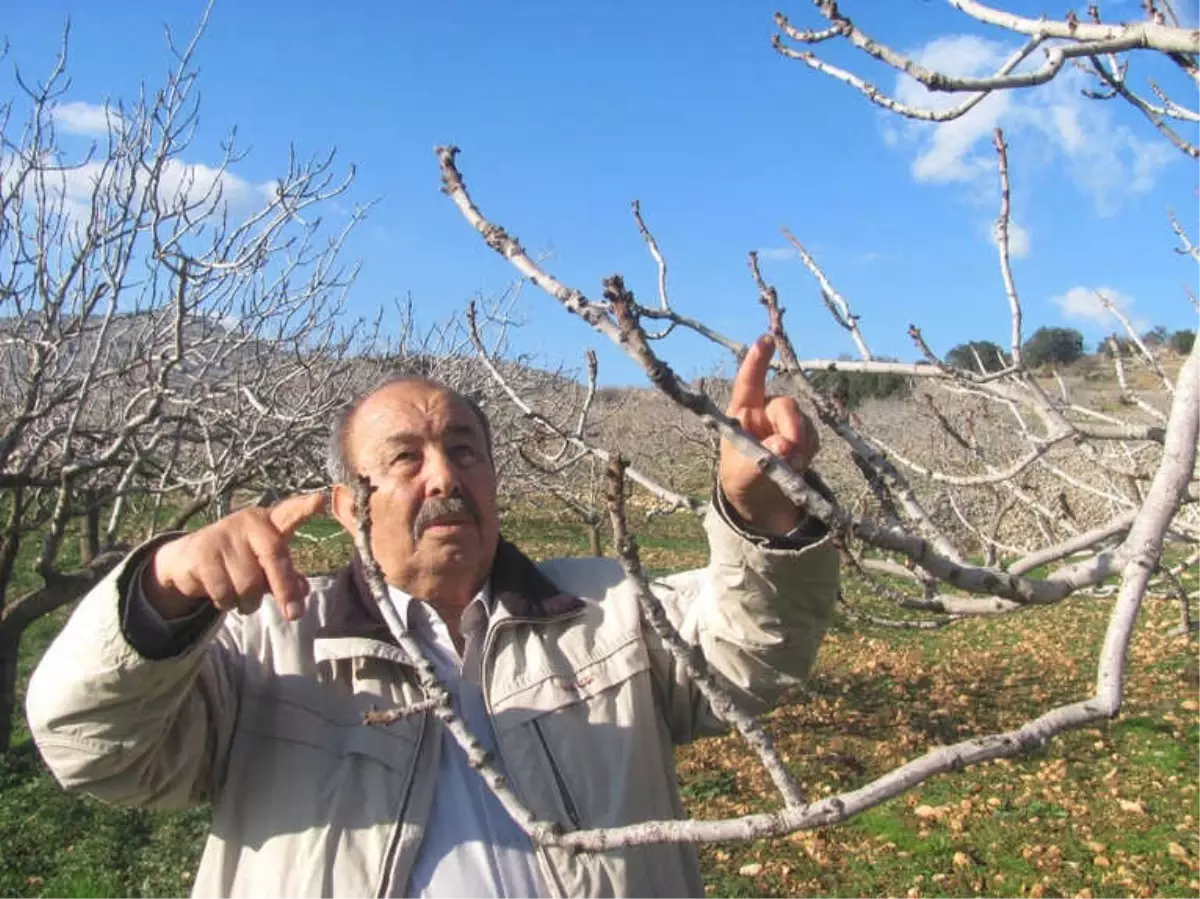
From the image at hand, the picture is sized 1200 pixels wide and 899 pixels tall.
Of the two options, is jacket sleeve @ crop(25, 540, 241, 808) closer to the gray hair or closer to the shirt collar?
the shirt collar

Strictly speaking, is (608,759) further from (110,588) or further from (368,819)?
(110,588)

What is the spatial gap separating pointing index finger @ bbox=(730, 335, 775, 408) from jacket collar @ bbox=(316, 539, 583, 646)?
96 centimetres

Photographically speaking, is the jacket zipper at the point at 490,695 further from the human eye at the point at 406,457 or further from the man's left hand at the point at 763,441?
the man's left hand at the point at 763,441

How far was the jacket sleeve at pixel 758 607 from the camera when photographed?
1.78 m

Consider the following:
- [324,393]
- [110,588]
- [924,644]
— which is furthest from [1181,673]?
[110,588]

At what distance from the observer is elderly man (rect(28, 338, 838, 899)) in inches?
67.8

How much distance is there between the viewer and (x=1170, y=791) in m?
7.55

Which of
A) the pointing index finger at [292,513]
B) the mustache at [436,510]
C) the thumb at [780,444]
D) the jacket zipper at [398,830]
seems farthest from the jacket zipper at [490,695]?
the thumb at [780,444]

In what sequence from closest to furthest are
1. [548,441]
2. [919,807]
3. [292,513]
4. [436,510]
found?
[292,513], [436,510], [548,441], [919,807]

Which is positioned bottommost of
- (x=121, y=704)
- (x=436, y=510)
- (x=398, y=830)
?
(x=398, y=830)

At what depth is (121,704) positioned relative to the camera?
1743mm

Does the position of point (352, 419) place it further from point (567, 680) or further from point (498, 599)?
point (567, 680)

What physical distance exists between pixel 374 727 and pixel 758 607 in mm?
753

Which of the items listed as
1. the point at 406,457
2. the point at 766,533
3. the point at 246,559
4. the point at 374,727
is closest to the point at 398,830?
the point at 374,727
